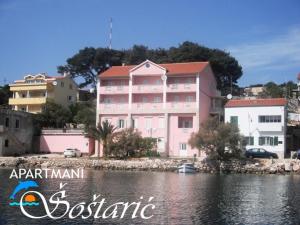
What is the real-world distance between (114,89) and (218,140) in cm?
2096

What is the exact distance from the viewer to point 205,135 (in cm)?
5719

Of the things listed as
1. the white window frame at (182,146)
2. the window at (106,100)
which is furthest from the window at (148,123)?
the window at (106,100)

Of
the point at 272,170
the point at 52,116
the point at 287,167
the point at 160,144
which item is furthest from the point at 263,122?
the point at 52,116

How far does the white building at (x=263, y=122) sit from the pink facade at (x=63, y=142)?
21144 millimetres

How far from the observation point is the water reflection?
26.0 meters

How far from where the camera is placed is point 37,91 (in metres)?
85.6

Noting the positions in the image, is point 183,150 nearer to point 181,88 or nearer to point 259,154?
point 181,88

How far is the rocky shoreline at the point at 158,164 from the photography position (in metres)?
55.8

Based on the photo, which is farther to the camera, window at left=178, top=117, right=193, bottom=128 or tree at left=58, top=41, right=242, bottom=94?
tree at left=58, top=41, right=242, bottom=94

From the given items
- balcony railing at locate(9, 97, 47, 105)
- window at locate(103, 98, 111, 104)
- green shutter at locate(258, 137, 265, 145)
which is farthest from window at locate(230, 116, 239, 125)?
balcony railing at locate(9, 97, 47, 105)

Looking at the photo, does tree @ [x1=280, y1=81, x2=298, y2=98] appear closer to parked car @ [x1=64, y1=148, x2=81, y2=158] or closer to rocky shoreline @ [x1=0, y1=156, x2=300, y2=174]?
rocky shoreline @ [x1=0, y1=156, x2=300, y2=174]

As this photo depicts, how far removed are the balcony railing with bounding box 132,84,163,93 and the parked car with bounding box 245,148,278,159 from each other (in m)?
15.6

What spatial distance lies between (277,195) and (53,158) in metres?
36.0

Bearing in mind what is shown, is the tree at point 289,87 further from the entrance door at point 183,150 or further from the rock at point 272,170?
the rock at point 272,170
